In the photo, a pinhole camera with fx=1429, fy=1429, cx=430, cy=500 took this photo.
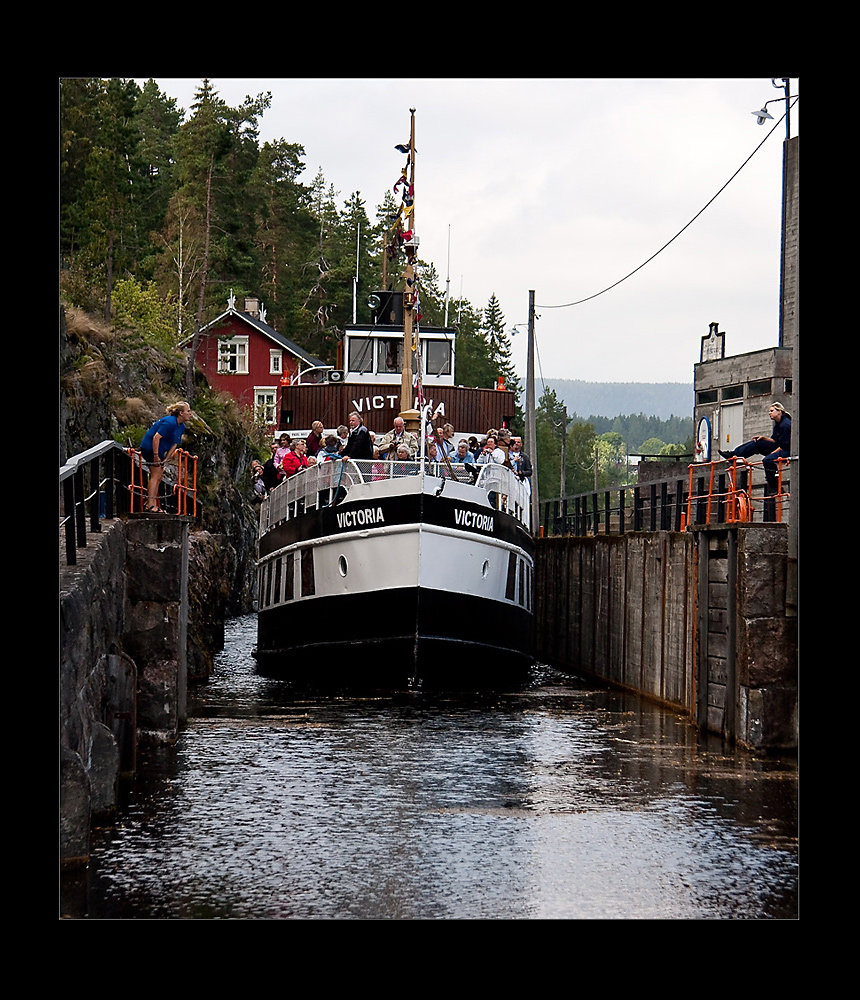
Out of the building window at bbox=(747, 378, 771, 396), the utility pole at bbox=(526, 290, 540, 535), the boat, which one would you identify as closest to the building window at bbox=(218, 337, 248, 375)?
the building window at bbox=(747, 378, 771, 396)

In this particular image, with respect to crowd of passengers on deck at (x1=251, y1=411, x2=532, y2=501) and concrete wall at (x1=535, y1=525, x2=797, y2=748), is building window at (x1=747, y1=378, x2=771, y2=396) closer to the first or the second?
concrete wall at (x1=535, y1=525, x2=797, y2=748)

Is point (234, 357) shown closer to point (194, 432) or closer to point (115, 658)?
point (194, 432)

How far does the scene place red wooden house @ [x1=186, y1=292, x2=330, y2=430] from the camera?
222ft

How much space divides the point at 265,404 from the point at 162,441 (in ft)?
168

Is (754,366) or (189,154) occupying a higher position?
(189,154)

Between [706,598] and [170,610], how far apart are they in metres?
6.24

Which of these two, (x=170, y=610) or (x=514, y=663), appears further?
(x=514, y=663)

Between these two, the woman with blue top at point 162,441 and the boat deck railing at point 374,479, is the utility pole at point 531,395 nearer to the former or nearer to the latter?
the boat deck railing at point 374,479

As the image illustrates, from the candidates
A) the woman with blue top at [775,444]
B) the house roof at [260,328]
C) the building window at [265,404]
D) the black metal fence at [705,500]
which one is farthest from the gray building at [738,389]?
the woman with blue top at [775,444]

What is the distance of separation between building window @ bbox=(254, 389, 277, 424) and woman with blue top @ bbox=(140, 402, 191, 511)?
46828 mm

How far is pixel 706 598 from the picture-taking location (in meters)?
16.8

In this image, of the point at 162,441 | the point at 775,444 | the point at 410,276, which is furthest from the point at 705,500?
the point at 410,276
